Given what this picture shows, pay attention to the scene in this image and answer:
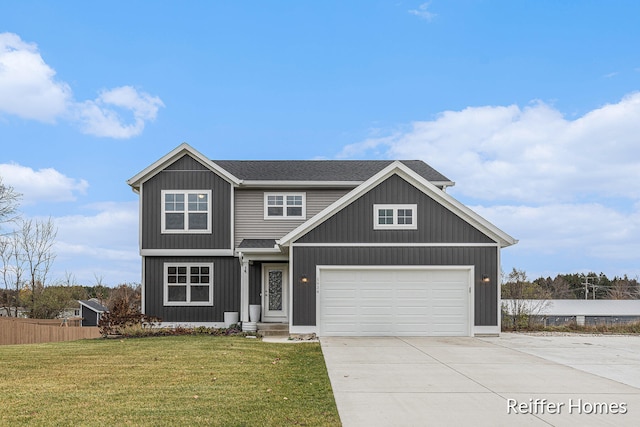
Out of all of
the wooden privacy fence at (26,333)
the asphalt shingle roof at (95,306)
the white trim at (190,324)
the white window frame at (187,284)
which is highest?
the white window frame at (187,284)

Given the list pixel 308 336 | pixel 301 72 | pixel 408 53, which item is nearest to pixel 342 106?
pixel 301 72

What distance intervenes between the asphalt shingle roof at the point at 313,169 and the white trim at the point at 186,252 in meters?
2.88

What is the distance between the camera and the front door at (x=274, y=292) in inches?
795

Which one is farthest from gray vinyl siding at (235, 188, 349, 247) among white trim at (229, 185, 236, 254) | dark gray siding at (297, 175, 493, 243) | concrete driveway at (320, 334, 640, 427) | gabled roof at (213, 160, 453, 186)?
concrete driveway at (320, 334, 640, 427)

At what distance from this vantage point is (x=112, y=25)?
18.6 m

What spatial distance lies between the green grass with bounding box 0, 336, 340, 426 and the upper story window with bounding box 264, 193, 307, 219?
737 centimetres

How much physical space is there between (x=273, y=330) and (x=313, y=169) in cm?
702

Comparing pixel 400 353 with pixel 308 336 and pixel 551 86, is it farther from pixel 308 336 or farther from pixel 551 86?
pixel 551 86

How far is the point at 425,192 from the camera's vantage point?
17953 millimetres

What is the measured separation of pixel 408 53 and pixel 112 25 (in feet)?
32.2

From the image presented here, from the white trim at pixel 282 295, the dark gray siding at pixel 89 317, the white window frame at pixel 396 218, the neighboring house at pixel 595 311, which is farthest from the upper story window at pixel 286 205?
the dark gray siding at pixel 89 317

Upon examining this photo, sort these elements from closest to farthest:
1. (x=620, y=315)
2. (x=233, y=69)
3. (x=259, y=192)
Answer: (x=233, y=69)
(x=259, y=192)
(x=620, y=315)

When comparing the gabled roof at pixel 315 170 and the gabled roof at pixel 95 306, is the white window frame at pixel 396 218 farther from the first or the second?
the gabled roof at pixel 95 306

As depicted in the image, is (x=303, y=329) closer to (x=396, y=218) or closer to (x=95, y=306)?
(x=396, y=218)
